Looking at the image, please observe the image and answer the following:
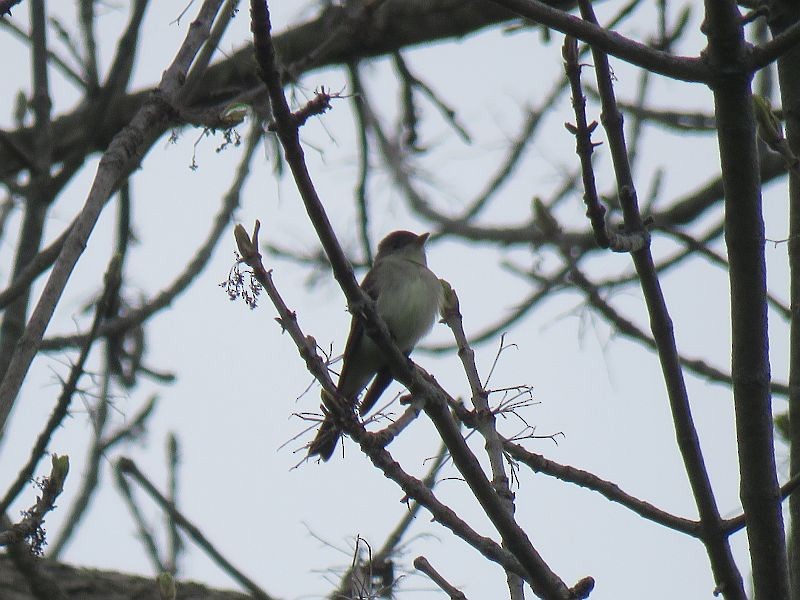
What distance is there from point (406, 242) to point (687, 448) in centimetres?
415

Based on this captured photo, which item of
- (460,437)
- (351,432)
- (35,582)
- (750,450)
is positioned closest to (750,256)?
(750,450)

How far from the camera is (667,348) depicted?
277 cm

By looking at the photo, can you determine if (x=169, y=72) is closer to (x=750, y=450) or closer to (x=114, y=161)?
(x=114, y=161)

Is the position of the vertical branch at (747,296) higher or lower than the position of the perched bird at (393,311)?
lower

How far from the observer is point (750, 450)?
2562 millimetres

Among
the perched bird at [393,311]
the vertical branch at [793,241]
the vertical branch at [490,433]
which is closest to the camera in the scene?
the vertical branch at [490,433]

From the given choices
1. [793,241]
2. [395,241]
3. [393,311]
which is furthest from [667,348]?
[395,241]

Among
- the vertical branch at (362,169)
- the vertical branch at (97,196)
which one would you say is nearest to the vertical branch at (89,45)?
the vertical branch at (362,169)

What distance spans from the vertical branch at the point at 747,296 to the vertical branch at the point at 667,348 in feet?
0.51

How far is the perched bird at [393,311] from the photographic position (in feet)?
17.4

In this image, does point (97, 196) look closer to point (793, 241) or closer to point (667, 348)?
point (667, 348)

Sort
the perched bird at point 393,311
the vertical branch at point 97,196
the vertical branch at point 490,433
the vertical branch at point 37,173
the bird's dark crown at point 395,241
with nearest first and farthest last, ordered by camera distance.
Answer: the vertical branch at point 97,196
the vertical branch at point 490,433
the vertical branch at point 37,173
the perched bird at point 393,311
the bird's dark crown at point 395,241

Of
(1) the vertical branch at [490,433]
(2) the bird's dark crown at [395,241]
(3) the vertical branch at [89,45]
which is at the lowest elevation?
(1) the vertical branch at [490,433]

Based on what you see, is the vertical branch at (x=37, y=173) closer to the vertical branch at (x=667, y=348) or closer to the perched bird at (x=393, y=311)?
the perched bird at (x=393, y=311)
